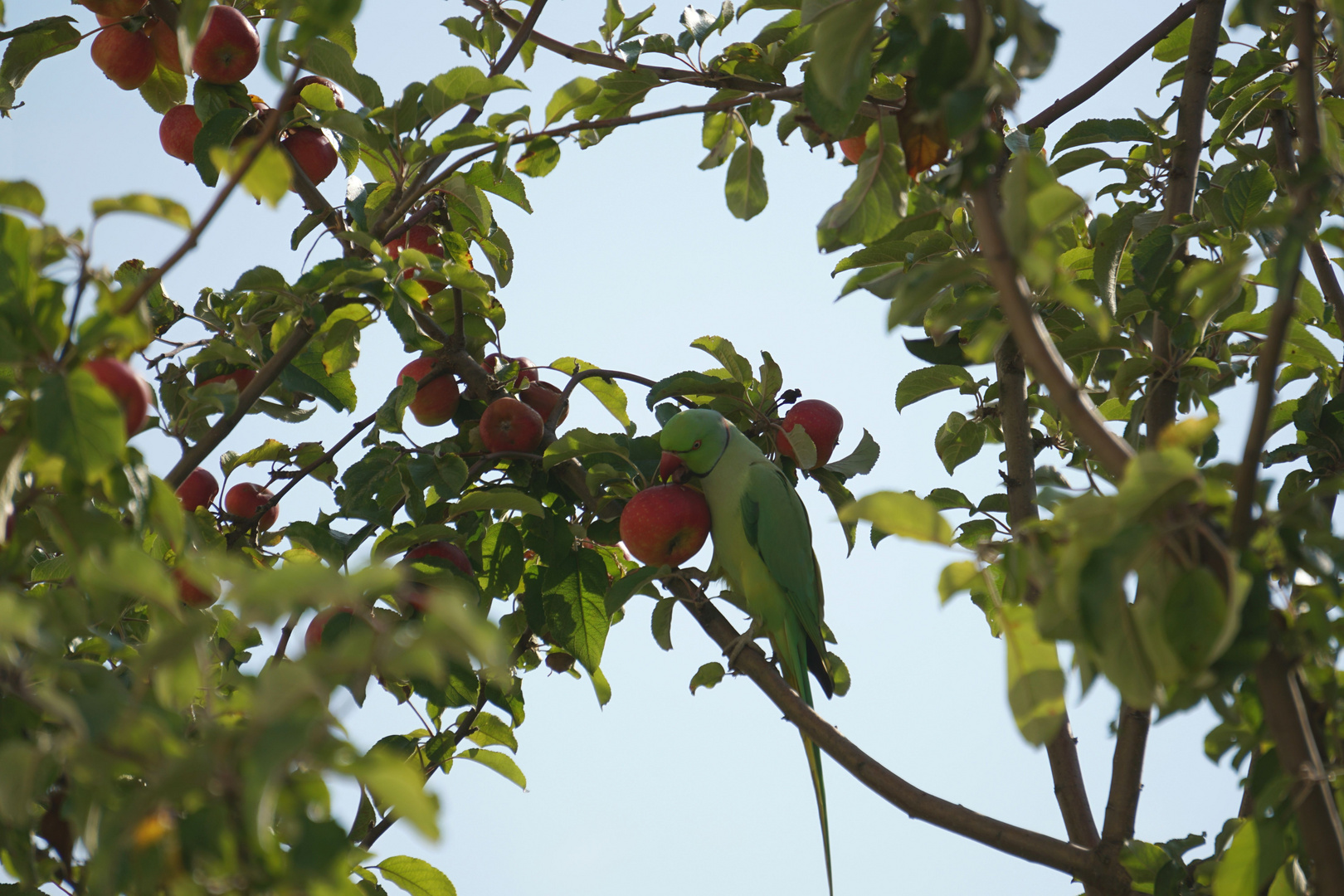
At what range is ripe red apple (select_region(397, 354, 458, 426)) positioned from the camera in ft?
7.88

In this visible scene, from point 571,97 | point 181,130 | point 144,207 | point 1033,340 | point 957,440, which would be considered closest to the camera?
point 1033,340

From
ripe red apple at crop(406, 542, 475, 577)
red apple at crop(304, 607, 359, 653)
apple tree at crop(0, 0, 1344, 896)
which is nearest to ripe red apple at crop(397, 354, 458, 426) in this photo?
apple tree at crop(0, 0, 1344, 896)

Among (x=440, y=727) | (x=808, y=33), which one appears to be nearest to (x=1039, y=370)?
(x=808, y=33)

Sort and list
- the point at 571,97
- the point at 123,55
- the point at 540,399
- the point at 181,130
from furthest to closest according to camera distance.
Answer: the point at 540,399 < the point at 181,130 < the point at 123,55 < the point at 571,97

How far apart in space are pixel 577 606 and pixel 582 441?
14.9 inches

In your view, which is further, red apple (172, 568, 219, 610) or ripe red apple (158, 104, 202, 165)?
ripe red apple (158, 104, 202, 165)

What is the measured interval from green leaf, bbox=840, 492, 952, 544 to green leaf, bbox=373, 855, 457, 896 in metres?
1.43

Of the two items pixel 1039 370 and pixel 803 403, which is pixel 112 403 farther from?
pixel 803 403

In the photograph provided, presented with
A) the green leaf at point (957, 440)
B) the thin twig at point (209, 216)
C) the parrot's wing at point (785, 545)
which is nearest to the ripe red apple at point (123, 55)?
the thin twig at point (209, 216)

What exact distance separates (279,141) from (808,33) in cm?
116

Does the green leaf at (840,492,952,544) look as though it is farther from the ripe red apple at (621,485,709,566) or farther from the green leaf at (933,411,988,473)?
the green leaf at (933,411,988,473)

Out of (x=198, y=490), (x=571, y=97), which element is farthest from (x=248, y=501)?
(x=571, y=97)

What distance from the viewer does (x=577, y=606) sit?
227cm

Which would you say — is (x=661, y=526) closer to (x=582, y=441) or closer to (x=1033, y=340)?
(x=582, y=441)
